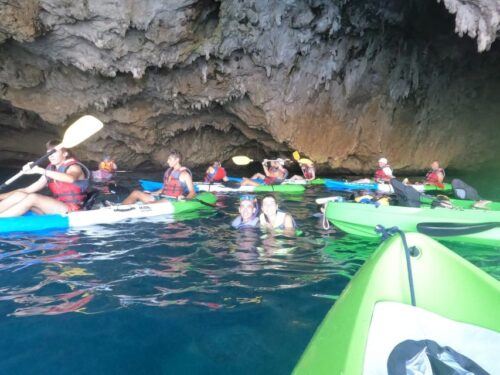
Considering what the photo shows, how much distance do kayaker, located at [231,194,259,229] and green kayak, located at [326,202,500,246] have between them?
1159 mm

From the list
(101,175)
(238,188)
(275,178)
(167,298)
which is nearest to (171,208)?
(238,188)

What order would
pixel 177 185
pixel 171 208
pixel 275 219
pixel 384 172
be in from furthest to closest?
pixel 384 172
pixel 177 185
pixel 171 208
pixel 275 219

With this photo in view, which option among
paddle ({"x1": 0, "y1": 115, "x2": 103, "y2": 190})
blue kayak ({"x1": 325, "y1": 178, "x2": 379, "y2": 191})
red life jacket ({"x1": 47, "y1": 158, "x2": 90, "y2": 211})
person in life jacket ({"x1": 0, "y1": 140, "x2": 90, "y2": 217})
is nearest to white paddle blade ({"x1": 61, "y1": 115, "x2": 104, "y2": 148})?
paddle ({"x1": 0, "y1": 115, "x2": 103, "y2": 190})

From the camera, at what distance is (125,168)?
642 inches

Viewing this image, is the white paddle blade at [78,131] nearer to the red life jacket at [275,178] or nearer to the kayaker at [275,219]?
the kayaker at [275,219]

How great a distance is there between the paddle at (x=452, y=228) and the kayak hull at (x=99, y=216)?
3812 mm

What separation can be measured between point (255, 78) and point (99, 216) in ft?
23.8

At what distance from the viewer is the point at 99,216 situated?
230 inches

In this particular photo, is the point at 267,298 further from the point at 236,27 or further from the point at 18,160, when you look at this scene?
the point at 18,160

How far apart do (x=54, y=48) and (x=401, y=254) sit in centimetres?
929

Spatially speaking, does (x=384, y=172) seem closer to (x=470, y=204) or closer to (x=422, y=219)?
(x=470, y=204)

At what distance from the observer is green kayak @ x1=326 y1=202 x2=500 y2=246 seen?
474 centimetres

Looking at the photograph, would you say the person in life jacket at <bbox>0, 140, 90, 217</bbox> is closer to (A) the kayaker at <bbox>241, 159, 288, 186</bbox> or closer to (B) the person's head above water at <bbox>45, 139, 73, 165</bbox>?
(B) the person's head above water at <bbox>45, 139, 73, 165</bbox>

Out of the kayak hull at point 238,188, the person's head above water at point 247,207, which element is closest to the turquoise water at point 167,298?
the person's head above water at point 247,207
